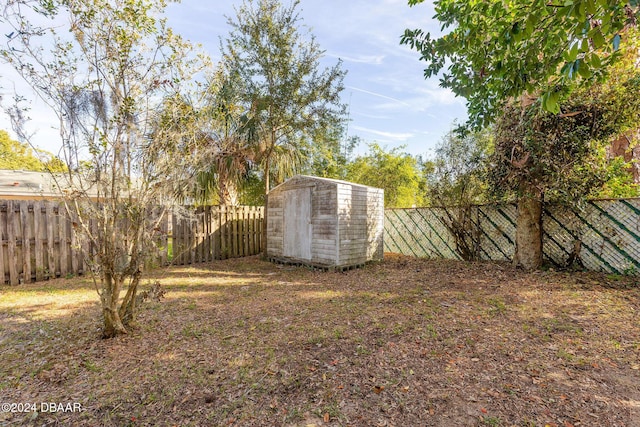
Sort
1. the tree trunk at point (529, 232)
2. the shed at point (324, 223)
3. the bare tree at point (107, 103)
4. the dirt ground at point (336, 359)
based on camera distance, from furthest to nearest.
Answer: the shed at point (324, 223), the tree trunk at point (529, 232), the bare tree at point (107, 103), the dirt ground at point (336, 359)

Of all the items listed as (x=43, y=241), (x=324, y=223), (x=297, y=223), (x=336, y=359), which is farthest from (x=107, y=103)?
(x=297, y=223)

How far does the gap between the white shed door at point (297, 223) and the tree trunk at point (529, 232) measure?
4.43 meters

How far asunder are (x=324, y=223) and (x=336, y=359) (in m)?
4.28

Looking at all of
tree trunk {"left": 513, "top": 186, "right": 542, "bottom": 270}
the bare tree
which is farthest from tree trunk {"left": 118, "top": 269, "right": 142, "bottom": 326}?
tree trunk {"left": 513, "top": 186, "right": 542, "bottom": 270}

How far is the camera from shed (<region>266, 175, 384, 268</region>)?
669cm

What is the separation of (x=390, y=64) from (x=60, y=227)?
31.1ft

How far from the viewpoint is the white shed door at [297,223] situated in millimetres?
7148

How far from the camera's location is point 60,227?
5887 millimetres

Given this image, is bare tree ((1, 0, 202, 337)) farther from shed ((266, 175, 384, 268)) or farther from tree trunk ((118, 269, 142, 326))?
shed ((266, 175, 384, 268))

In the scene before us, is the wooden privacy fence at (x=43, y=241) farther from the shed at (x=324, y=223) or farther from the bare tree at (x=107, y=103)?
the shed at (x=324, y=223)

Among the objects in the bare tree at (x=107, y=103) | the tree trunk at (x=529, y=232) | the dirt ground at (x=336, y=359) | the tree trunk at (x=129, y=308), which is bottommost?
the dirt ground at (x=336, y=359)

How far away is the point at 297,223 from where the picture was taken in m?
7.39

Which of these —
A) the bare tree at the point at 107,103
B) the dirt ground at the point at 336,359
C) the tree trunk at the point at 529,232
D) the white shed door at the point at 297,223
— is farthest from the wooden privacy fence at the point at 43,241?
the tree trunk at the point at 529,232

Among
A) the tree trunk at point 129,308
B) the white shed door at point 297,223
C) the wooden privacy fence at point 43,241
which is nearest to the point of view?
the tree trunk at point 129,308
